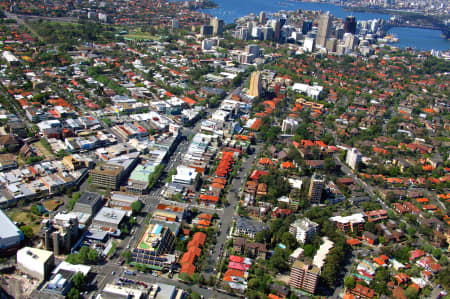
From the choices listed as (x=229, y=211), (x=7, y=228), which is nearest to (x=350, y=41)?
(x=229, y=211)

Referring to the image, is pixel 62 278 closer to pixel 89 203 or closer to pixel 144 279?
pixel 144 279

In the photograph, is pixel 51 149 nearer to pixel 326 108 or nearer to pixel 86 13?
pixel 326 108

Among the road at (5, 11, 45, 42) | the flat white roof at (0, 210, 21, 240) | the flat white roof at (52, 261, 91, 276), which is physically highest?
the road at (5, 11, 45, 42)

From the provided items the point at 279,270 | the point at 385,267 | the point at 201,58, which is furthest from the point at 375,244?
the point at 201,58

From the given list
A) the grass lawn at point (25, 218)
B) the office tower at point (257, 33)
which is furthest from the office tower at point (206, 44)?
the grass lawn at point (25, 218)

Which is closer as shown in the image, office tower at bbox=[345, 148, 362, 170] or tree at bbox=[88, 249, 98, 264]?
tree at bbox=[88, 249, 98, 264]

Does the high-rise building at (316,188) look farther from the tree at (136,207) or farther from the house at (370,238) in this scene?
the tree at (136,207)

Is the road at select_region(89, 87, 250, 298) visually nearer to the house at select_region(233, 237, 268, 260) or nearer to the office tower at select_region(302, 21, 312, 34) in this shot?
the house at select_region(233, 237, 268, 260)

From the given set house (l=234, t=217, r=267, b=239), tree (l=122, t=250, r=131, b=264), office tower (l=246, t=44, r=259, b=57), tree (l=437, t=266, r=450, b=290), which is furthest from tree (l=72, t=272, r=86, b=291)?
office tower (l=246, t=44, r=259, b=57)
